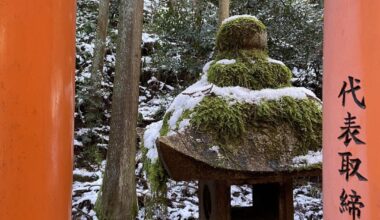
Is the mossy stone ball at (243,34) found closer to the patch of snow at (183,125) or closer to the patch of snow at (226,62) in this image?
the patch of snow at (226,62)

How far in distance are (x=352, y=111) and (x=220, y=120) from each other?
1352mm

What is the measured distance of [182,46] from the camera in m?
9.16

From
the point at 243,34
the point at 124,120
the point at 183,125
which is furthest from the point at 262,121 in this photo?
the point at 124,120

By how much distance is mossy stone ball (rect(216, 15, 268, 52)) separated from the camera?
382 cm

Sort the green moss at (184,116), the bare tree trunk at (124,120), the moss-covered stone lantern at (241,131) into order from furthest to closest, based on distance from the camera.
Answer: the bare tree trunk at (124,120), the green moss at (184,116), the moss-covered stone lantern at (241,131)

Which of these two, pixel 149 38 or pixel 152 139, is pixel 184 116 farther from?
pixel 149 38

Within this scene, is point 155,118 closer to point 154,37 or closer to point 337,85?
point 154,37

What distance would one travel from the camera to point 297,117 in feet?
10.6

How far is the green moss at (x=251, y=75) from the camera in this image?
11.7ft

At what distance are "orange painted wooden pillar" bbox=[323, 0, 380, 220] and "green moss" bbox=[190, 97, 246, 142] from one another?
3.79ft

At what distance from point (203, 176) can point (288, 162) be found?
2.04 ft

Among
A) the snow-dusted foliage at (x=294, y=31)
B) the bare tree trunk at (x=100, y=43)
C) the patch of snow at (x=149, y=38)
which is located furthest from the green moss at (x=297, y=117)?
the patch of snow at (x=149, y=38)

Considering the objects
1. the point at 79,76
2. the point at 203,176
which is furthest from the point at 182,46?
the point at 203,176

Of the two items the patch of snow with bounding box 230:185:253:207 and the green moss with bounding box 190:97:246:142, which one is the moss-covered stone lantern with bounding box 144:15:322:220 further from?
the patch of snow with bounding box 230:185:253:207
